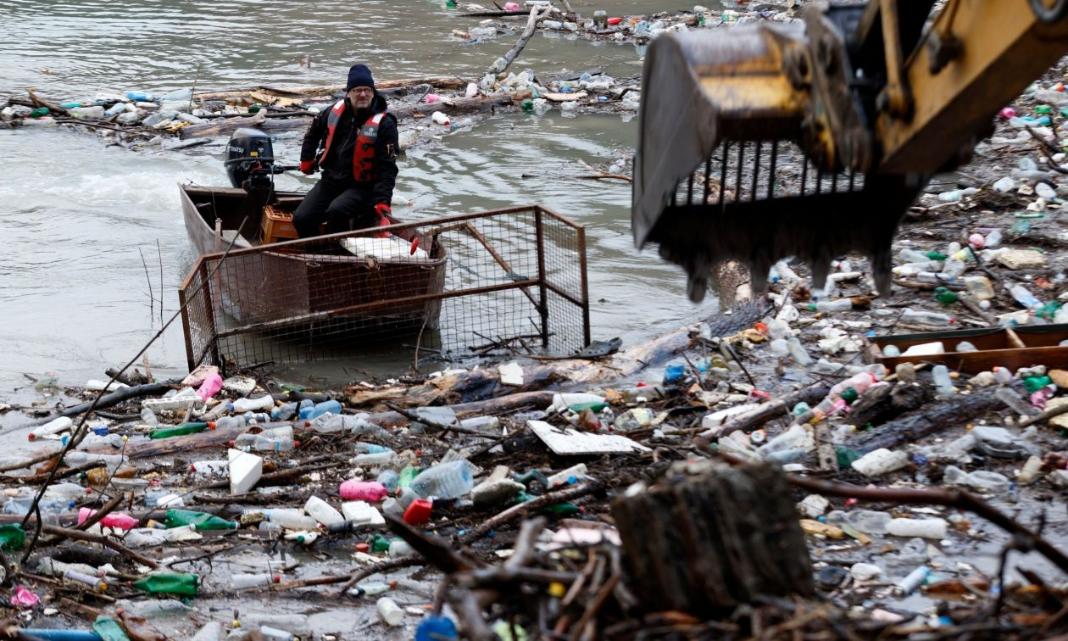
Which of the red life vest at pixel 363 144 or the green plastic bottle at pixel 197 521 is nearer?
the green plastic bottle at pixel 197 521

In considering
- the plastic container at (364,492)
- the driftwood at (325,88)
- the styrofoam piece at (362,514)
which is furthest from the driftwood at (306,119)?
the styrofoam piece at (362,514)

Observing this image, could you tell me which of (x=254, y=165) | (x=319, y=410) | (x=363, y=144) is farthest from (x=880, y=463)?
(x=254, y=165)

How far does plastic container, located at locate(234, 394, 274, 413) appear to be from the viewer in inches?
305

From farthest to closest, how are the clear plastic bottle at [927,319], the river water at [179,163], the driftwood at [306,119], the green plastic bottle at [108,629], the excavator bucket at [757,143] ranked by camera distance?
the driftwood at [306,119] → the river water at [179,163] → the clear plastic bottle at [927,319] → the green plastic bottle at [108,629] → the excavator bucket at [757,143]

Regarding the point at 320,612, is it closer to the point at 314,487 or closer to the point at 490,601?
the point at 314,487

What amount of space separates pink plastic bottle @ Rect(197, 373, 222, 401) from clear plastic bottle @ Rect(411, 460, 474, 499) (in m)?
2.60

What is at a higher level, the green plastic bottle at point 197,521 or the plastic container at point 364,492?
the plastic container at point 364,492

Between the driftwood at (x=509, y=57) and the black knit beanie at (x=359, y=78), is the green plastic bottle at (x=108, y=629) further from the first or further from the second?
the driftwood at (x=509, y=57)

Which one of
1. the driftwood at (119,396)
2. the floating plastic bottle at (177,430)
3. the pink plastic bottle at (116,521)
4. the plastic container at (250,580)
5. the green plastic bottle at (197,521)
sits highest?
the pink plastic bottle at (116,521)

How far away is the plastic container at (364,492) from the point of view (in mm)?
6074

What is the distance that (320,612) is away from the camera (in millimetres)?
5066

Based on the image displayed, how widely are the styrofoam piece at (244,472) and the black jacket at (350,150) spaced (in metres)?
3.93

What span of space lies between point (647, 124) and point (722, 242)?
56 cm

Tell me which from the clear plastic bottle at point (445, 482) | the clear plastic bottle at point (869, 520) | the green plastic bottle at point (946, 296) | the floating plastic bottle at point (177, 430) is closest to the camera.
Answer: the clear plastic bottle at point (869, 520)
